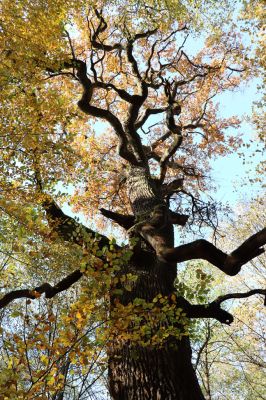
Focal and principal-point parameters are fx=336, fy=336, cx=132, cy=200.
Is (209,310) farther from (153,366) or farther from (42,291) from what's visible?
(42,291)

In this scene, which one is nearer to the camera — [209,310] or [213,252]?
[213,252]

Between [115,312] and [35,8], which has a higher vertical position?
[35,8]

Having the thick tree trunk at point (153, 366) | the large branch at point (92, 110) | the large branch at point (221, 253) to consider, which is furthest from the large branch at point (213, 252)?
the large branch at point (92, 110)

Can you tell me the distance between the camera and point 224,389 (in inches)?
802

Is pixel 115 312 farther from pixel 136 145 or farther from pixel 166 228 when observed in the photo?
pixel 136 145

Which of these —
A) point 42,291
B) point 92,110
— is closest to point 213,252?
point 42,291

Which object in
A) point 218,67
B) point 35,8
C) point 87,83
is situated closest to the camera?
point 35,8

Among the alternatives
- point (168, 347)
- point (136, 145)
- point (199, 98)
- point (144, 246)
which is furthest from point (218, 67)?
point (168, 347)

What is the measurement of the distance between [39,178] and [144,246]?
88.4 inches

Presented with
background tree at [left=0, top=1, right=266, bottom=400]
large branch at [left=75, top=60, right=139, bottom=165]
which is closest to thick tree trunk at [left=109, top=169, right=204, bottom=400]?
background tree at [left=0, top=1, right=266, bottom=400]

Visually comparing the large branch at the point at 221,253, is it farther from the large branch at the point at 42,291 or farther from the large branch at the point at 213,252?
the large branch at the point at 42,291

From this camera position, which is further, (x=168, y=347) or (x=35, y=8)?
(x=35, y=8)

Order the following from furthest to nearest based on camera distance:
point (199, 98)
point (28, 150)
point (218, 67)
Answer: point (199, 98) < point (218, 67) < point (28, 150)

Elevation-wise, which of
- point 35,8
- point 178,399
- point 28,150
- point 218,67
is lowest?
point 178,399
